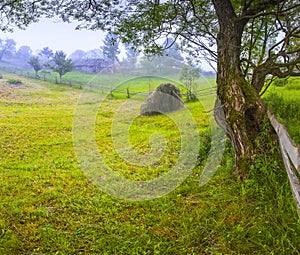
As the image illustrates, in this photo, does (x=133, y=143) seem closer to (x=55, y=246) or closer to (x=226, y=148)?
(x=226, y=148)

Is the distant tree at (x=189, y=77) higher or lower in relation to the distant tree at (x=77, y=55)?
lower

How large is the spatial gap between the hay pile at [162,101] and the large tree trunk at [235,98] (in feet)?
22.0

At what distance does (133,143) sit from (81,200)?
3779 millimetres

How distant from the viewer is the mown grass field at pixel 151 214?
112 inches

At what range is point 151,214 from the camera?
12.0ft

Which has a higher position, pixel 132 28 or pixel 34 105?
pixel 132 28

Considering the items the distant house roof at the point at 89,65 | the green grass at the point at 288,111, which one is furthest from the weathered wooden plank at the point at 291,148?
the distant house roof at the point at 89,65

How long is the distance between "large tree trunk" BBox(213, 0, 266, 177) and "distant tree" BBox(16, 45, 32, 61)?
167 ft

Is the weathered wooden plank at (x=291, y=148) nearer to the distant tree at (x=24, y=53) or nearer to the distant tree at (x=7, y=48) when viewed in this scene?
the distant tree at (x=7, y=48)

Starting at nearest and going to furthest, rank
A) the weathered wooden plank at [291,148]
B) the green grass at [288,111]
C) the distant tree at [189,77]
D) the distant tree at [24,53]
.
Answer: the weathered wooden plank at [291,148]
the green grass at [288,111]
the distant tree at [189,77]
the distant tree at [24,53]

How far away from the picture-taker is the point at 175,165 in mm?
5500

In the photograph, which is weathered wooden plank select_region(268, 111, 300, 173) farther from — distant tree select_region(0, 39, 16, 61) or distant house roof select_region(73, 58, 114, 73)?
distant tree select_region(0, 39, 16, 61)

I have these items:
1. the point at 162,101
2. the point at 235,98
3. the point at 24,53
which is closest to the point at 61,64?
the point at 162,101

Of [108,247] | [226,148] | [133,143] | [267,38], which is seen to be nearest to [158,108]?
[133,143]
